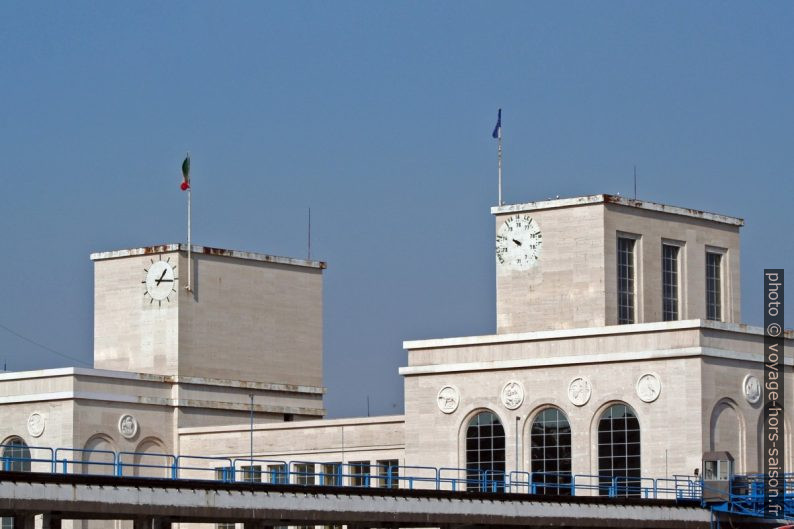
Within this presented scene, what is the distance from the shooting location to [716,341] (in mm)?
75688

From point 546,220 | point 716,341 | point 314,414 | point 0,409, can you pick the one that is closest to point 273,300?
point 314,414

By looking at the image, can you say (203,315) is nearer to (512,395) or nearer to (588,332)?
(512,395)

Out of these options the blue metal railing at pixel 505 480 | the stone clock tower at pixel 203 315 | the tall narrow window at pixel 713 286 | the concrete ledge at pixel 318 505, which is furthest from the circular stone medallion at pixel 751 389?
the stone clock tower at pixel 203 315

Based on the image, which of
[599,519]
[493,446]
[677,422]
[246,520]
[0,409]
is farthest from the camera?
[0,409]

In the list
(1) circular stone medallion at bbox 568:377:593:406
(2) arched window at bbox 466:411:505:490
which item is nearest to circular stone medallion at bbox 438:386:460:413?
(2) arched window at bbox 466:411:505:490

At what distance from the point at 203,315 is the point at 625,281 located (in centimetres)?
2765

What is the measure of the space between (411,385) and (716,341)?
14.1m

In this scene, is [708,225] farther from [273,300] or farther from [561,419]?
[273,300]

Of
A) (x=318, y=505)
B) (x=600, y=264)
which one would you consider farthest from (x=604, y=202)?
(x=318, y=505)

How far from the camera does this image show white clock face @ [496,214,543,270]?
3221 inches

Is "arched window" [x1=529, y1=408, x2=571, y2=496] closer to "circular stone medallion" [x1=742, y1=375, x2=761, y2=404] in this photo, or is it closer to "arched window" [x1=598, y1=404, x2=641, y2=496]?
"arched window" [x1=598, y1=404, x2=641, y2=496]

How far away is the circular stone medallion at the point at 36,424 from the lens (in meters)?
93.1

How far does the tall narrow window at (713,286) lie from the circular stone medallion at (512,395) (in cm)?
1014

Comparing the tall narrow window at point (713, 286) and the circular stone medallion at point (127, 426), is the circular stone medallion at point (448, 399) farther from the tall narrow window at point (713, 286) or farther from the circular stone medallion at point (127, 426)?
the circular stone medallion at point (127, 426)
